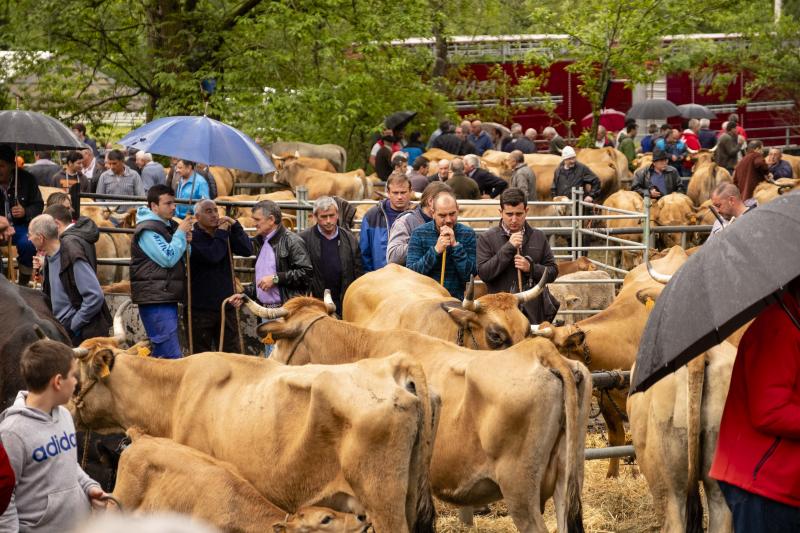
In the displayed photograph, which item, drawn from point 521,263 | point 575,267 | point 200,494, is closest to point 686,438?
point 200,494

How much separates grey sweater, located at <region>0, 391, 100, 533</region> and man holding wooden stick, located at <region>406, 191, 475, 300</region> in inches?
171

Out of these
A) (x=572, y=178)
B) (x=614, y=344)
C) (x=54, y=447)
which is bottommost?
(x=572, y=178)

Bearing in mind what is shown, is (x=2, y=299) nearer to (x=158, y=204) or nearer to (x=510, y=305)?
(x=158, y=204)

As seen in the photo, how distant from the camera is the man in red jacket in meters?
4.41

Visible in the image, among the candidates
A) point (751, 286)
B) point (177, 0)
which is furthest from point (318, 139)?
point (751, 286)

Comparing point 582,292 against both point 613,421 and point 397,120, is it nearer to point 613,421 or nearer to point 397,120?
point 613,421

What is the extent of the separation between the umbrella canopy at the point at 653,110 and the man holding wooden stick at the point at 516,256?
843 inches


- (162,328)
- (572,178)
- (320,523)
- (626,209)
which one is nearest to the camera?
(320,523)

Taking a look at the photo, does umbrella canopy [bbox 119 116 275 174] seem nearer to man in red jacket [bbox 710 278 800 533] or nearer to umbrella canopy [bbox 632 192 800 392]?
umbrella canopy [bbox 632 192 800 392]

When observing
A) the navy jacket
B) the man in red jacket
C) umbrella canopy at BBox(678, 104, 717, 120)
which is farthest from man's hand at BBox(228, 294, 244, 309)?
umbrella canopy at BBox(678, 104, 717, 120)

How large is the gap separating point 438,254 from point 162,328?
215 cm

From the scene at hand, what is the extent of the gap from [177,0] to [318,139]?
4921 mm

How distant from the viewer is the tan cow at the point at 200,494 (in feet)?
18.8

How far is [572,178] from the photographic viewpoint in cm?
1834
